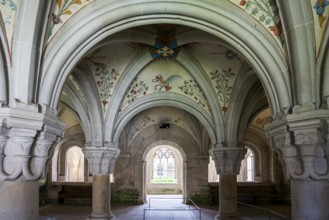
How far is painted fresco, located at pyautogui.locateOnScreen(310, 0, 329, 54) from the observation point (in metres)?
3.58

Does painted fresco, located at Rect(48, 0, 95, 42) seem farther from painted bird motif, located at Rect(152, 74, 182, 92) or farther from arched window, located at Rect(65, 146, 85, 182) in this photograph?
arched window, located at Rect(65, 146, 85, 182)

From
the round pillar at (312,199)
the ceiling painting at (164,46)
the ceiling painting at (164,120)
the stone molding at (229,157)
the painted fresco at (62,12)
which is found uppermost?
the ceiling painting at (164,46)

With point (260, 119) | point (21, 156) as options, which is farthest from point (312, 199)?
point (260, 119)

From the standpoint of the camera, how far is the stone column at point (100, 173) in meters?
8.09

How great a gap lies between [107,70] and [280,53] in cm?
436

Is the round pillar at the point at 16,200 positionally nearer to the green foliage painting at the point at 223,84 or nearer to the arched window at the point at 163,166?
the green foliage painting at the point at 223,84

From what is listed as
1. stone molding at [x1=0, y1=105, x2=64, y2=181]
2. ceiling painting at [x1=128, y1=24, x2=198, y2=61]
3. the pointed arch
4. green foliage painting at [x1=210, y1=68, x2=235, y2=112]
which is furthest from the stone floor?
stone molding at [x1=0, y1=105, x2=64, y2=181]

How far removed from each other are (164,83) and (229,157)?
2.37 meters

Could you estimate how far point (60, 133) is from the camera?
417 cm

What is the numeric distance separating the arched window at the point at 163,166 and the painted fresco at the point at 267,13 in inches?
605

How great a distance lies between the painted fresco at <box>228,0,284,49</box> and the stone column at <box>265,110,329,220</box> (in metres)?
1.04

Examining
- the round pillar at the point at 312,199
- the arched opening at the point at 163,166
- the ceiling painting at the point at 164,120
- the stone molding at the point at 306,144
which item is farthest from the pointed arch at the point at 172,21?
the arched opening at the point at 163,166

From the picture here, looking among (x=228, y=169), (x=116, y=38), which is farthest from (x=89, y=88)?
(x=228, y=169)

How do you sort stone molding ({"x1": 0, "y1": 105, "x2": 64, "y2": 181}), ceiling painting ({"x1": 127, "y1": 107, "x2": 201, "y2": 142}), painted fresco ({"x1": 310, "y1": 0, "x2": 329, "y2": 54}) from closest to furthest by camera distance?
stone molding ({"x1": 0, "y1": 105, "x2": 64, "y2": 181}) < painted fresco ({"x1": 310, "y1": 0, "x2": 329, "y2": 54}) < ceiling painting ({"x1": 127, "y1": 107, "x2": 201, "y2": 142})
